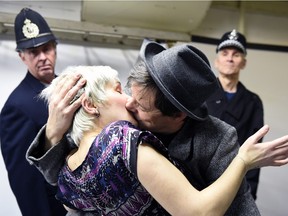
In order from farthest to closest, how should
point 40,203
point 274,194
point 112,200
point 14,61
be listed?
1. point 274,194
2. point 14,61
3. point 40,203
4. point 112,200

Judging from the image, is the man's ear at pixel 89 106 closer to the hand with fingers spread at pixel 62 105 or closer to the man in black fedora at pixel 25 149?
the hand with fingers spread at pixel 62 105

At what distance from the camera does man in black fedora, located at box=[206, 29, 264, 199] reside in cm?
197

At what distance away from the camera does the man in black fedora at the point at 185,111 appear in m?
0.82

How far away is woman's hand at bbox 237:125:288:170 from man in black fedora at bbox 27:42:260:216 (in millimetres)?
78

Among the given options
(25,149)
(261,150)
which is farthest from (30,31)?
(261,150)

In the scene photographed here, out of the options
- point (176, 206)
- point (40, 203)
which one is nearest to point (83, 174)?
point (176, 206)

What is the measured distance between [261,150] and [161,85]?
273 mm

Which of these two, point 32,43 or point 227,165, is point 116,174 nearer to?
point 227,165

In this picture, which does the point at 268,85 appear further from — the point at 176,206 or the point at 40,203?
the point at 176,206

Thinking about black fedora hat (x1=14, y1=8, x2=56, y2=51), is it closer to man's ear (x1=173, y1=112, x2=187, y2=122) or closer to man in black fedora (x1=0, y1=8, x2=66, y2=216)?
man in black fedora (x1=0, y1=8, x2=66, y2=216)

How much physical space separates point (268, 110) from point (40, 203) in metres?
2.15

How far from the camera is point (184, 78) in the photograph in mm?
818

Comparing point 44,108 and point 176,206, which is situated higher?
point 176,206

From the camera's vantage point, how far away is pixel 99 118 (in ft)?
3.08
